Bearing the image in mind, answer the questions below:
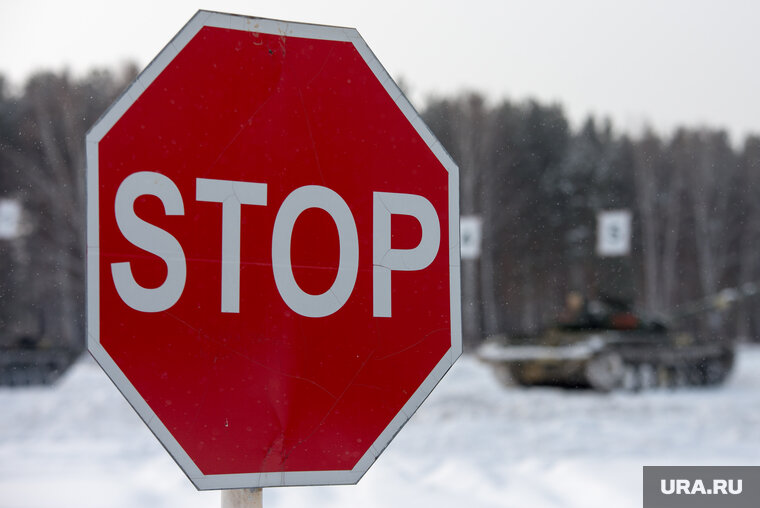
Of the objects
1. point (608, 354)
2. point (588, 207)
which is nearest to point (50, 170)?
point (588, 207)

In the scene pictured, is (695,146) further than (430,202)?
Yes

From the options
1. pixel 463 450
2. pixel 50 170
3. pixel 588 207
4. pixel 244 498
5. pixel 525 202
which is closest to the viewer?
pixel 244 498

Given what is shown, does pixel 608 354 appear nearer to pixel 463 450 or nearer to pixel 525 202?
pixel 463 450

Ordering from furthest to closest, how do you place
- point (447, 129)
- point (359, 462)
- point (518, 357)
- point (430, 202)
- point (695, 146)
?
point (695, 146) < point (447, 129) < point (518, 357) < point (430, 202) < point (359, 462)

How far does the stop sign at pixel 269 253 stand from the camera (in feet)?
4.36

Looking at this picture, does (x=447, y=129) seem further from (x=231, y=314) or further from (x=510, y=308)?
(x=231, y=314)

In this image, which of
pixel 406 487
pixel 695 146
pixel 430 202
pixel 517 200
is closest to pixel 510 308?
pixel 517 200

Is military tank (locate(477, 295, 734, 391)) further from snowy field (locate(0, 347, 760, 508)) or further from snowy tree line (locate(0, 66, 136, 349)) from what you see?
snowy tree line (locate(0, 66, 136, 349))

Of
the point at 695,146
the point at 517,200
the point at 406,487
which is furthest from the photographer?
the point at 695,146

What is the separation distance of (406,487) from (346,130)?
4.19m

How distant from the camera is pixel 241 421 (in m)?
1.37

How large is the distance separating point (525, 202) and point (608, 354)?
1700cm

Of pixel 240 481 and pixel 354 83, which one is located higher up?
pixel 354 83

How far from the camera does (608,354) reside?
14773 mm
